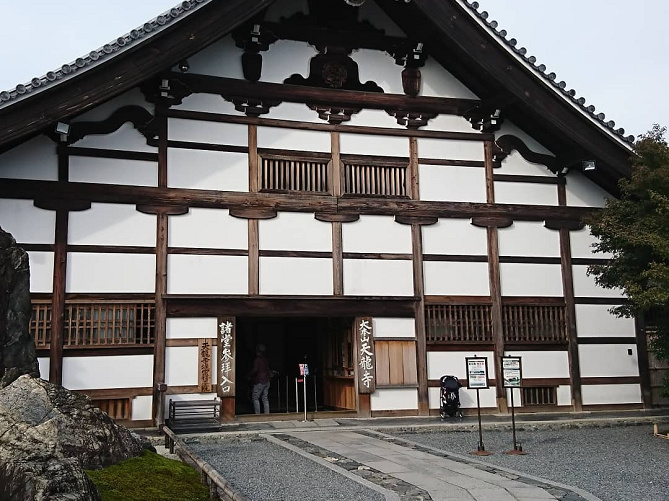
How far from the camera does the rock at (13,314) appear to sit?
7.07 metres

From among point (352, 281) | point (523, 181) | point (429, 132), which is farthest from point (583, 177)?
point (352, 281)

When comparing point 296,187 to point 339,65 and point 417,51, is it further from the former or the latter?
point 417,51

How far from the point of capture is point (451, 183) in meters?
14.0

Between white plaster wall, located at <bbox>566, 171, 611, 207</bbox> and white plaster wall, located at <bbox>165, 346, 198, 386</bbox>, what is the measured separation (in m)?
8.42

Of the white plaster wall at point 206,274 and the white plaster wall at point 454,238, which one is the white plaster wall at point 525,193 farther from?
the white plaster wall at point 206,274

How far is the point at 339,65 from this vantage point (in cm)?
1372

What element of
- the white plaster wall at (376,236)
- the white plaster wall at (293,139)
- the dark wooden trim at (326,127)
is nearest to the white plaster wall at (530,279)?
the white plaster wall at (376,236)

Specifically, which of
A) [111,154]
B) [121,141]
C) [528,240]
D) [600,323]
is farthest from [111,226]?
[600,323]

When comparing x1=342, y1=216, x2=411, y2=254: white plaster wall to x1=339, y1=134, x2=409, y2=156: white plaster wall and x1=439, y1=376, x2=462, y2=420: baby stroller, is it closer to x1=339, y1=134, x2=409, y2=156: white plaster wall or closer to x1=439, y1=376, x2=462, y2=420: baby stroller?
x1=339, y1=134, x2=409, y2=156: white plaster wall

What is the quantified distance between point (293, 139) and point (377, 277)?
3.10 metres

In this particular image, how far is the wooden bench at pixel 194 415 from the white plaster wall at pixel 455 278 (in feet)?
15.4

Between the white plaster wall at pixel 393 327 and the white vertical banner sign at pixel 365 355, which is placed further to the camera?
the white plaster wall at pixel 393 327

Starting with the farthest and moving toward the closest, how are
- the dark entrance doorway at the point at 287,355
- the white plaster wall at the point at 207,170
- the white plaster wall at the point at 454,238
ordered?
the dark entrance doorway at the point at 287,355
the white plaster wall at the point at 454,238
the white plaster wall at the point at 207,170

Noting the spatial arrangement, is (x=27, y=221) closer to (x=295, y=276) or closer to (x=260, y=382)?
(x=295, y=276)
